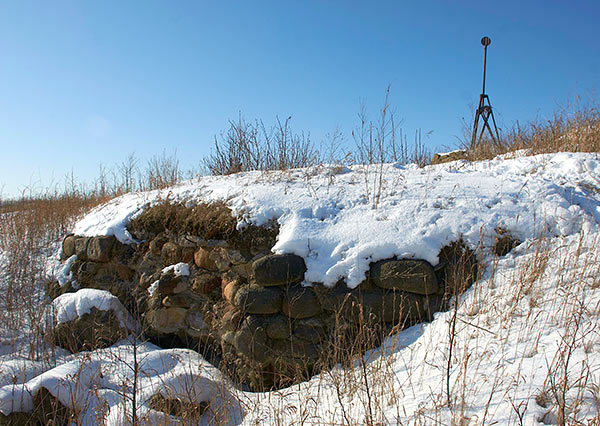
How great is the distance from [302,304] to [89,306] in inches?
98.1

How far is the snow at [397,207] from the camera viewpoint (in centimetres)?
343

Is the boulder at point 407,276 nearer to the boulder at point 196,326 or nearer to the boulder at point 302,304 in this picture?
the boulder at point 302,304

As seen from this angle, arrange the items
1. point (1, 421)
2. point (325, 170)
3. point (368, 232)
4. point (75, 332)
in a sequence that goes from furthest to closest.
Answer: point (325, 170)
point (75, 332)
point (368, 232)
point (1, 421)

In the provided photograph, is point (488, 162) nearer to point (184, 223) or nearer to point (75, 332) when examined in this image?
point (184, 223)

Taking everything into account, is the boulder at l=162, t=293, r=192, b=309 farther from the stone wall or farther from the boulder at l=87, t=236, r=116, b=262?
the boulder at l=87, t=236, r=116, b=262

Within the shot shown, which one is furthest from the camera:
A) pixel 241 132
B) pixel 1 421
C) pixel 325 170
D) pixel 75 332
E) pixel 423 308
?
pixel 241 132

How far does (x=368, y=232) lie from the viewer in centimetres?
354

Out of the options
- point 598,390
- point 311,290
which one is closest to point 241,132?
point 311,290

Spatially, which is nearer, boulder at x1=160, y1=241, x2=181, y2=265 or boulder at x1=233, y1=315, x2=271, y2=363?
boulder at x1=233, y1=315, x2=271, y2=363

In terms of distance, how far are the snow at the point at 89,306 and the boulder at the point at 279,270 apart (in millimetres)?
1747

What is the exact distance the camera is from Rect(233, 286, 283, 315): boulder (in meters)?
3.35

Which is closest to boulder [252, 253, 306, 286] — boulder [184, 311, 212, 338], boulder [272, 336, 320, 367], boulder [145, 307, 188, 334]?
boulder [272, 336, 320, 367]

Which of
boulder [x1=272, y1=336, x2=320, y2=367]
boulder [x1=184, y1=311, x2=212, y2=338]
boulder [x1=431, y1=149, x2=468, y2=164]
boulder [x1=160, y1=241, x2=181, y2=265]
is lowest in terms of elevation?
boulder [x1=272, y1=336, x2=320, y2=367]

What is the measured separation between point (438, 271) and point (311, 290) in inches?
43.2
